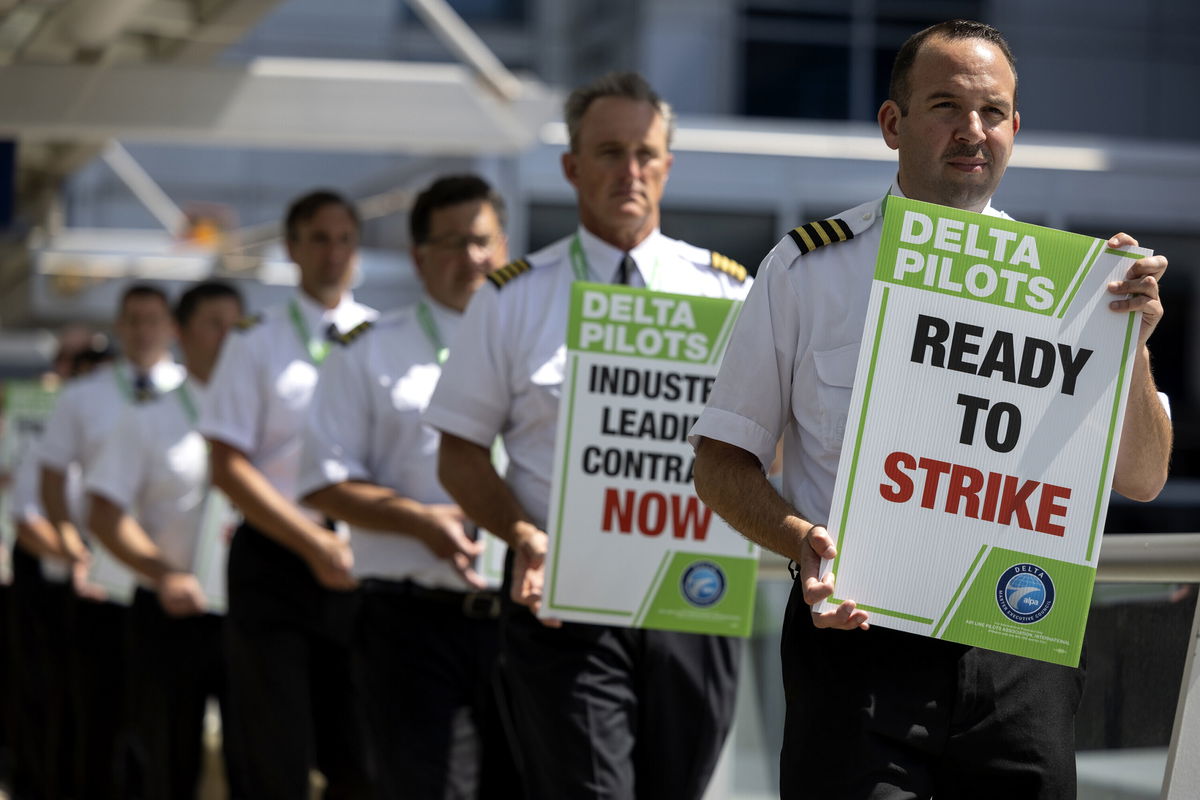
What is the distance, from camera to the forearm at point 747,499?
2891 millimetres

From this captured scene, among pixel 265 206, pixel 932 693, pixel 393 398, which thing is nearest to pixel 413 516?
pixel 393 398

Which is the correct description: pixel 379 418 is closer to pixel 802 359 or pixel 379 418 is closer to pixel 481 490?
pixel 481 490

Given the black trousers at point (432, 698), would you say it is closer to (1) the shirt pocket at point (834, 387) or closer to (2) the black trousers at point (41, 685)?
(1) the shirt pocket at point (834, 387)

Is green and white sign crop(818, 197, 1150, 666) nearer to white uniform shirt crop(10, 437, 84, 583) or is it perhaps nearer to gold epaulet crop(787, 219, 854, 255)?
gold epaulet crop(787, 219, 854, 255)

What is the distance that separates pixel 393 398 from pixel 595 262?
96 cm

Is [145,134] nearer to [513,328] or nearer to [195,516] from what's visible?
[195,516]

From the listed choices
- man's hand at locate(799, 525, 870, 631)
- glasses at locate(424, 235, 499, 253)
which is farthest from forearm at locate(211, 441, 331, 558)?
man's hand at locate(799, 525, 870, 631)

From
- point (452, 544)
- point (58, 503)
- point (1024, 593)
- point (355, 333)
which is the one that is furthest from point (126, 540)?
point (1024, 593)

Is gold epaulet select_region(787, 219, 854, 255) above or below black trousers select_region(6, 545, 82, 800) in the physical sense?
above

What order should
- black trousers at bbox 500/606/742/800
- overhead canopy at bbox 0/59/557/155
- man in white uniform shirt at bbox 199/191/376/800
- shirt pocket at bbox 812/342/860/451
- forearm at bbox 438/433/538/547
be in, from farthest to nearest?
overhead canopy at bbox 0/59/557/155, man in white uniform shirt at bbox 199/191/376/800, forearm at bbox 438/433/538/547, black trousers at bbox 500/606/742/800, shirt pocket at bbox 812/342/860/451

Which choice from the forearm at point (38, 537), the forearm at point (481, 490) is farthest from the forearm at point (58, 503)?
the forearm at point (481, 490)

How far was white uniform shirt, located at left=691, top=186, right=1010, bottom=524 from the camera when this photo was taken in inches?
119

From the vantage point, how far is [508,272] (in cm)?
425

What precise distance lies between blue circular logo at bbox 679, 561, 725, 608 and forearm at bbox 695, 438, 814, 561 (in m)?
0.84
